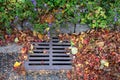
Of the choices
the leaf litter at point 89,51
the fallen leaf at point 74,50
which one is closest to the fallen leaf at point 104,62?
the leaf litter at point 89,51

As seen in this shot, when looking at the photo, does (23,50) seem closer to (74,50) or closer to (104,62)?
(74,50)

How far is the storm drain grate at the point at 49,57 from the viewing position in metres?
3.67

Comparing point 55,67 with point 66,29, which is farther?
point 66,29

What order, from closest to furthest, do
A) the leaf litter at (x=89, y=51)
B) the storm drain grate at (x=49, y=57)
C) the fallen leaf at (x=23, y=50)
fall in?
the leaf litter at (x=89, y=51) → the storm drain grate at (x=49, y=57) → the fallen leaf at (x=23, y=50)

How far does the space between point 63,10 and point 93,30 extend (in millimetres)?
487

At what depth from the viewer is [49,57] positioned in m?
3.78

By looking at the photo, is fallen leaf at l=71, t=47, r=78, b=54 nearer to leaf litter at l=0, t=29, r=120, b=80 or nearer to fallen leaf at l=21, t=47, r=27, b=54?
leaf litter at l=0, t=29, r=120, b=80

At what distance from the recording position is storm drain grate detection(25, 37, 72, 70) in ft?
12.0

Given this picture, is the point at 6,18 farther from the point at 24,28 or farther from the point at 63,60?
the point at 63,60

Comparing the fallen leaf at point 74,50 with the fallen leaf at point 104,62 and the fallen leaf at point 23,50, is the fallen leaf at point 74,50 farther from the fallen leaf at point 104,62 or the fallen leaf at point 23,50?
the fallen leaf at point 23,50

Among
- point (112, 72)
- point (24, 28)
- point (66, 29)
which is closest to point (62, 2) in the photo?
point (66, 29)

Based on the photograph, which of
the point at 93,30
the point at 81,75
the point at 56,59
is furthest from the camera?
the point at 93,30

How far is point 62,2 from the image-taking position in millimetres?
4000

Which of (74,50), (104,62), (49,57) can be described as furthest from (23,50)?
(104,62)
